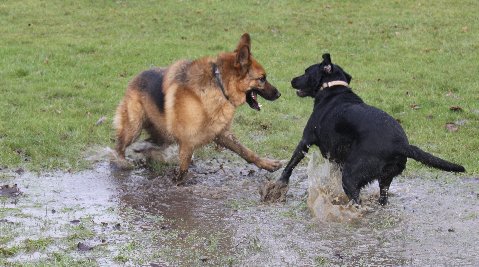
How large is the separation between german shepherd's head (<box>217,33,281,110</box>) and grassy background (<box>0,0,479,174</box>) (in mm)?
1405

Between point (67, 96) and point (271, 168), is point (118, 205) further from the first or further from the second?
point (67, 96)

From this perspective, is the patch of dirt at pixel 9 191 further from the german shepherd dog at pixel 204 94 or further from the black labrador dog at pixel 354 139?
the black labrador dog at pixel 354 139

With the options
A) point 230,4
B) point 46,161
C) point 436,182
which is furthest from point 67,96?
point 230,4

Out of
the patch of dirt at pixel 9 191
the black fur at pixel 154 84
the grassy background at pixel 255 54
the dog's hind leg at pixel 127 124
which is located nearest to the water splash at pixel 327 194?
the grassy background at pixel 255 54

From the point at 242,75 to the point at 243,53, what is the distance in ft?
0.90

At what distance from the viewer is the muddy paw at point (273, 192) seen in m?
7.57

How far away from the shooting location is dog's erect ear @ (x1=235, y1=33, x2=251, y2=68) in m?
7.97

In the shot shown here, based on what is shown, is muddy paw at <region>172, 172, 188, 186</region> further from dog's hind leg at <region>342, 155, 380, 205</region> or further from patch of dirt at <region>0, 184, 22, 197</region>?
dog's hind leg at <region>342, 155, 380, 205</region>

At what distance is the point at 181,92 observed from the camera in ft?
26.7

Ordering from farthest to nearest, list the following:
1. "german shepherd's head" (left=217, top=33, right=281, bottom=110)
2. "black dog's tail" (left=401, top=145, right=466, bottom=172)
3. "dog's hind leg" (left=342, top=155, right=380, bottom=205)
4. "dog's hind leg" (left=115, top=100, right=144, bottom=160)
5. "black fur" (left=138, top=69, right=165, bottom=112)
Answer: "dog's hind leg" (left=115, top=100, right=144, bottom=160), "black fur" (left=138, top=69, right=165, bottom=112), "german shepherd's head" (left=217, top=33, right=281, bottom=110), "dog's hind leg" (left=342, top=155, right=380, bottom=205), "black dog's tail" (left=401, top=145, right=466, bottom=172)

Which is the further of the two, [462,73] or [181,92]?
[462,73]

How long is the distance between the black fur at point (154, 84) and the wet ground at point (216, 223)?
0.89 m

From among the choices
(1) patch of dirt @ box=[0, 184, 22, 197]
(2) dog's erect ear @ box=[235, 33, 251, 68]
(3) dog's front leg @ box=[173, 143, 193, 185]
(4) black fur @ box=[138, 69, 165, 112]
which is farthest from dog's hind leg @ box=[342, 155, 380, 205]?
(1) patch of dirt @ box=[0, 184, 22, 197]

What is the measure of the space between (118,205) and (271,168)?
6.71 feet
